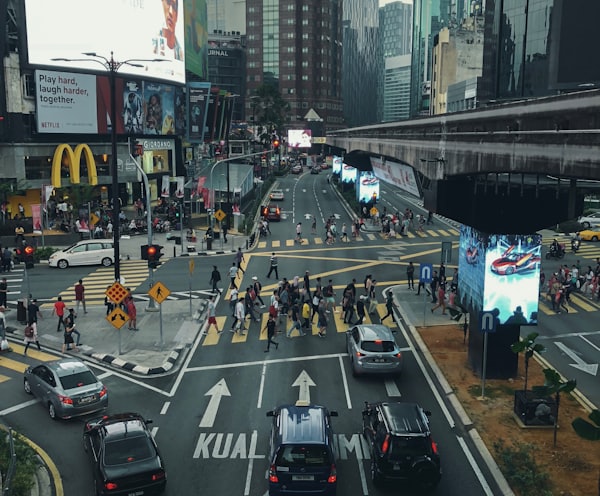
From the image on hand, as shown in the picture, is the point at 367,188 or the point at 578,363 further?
the point at 367,188

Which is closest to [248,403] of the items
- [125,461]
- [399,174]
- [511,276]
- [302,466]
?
[125,461]

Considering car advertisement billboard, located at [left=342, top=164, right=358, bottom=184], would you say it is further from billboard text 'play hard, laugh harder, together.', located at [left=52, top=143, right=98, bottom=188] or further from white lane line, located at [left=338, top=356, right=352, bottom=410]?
white lane line, located at [left=338, top=356, right=352, bottom=410]

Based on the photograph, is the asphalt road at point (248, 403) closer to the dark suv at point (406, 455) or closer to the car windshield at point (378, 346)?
the dark suv at point (406, 455)

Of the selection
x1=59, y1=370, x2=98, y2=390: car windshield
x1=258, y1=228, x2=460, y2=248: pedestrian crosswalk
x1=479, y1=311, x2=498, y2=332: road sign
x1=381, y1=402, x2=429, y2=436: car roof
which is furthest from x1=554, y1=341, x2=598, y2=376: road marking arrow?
x1=258, y1=228, x2=460, y2=248: pedestrian crosswalk

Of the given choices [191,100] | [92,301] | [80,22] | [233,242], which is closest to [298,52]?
[191,100]

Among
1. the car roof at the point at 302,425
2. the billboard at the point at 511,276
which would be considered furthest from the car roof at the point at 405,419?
the billboard at the point at 511,276

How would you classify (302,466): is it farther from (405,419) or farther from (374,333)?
(374,333)
